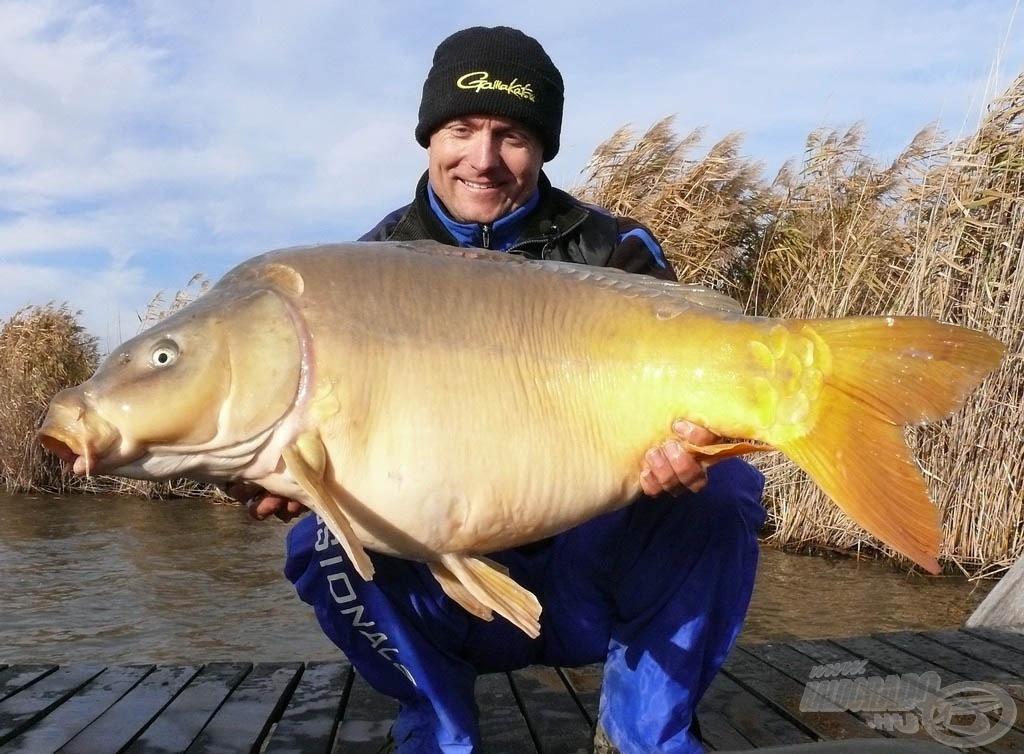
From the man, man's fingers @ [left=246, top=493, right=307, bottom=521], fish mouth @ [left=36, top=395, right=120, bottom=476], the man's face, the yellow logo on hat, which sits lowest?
the man

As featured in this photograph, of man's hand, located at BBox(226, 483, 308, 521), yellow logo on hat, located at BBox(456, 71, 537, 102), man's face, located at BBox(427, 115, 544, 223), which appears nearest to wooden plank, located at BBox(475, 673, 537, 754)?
man's hand, located at BBox(226, 483, 308, 521)

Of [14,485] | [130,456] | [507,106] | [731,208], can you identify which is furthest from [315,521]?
[14,485]

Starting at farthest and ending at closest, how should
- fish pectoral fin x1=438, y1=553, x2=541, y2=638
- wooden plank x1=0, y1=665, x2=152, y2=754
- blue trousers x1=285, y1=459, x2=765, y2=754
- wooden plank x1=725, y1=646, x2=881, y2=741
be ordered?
1. wooden plank x1=725, y1=646, x2=881, y2=741
2. wooden plank x1=0, y1=665, x2=152, y2=754
3. blue trousers x1=285, y1=459, x2=765, y2=754
4. fish pectoral fin x1=438, y1=553, x2=541, y2=638

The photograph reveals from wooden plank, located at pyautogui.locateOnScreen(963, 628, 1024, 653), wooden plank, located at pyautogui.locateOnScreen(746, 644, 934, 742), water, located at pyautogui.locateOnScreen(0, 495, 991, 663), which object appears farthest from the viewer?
water, located at pyautogui.locateOnScreen(0, 495, 991, 663)

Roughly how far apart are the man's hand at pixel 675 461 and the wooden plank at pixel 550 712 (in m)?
0.92

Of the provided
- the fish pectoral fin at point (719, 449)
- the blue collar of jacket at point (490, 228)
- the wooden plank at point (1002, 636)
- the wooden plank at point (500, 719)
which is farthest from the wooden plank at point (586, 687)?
the wooden plank at point (1002, 636)

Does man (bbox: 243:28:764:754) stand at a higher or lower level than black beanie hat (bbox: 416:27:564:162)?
lower

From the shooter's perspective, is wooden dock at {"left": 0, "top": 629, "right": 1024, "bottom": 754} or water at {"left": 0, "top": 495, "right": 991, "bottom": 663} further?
water at {"left": 0, "top": 495, "right": 991, "bottom": 663}

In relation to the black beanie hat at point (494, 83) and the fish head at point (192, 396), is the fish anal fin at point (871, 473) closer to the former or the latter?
the fish head at point (192, 396)

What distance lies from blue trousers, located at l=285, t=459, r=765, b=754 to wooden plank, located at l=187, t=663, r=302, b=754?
0.40 metres

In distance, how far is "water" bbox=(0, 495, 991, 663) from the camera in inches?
179

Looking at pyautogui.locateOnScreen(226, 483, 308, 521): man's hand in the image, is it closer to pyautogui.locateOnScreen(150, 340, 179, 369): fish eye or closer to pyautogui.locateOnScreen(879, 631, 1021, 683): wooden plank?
pyautogui.locateOnScreen(150, 340, 179, 369): fish eye

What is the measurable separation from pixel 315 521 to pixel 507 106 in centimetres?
Result: 116

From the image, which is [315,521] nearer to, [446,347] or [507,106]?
[446,347]
